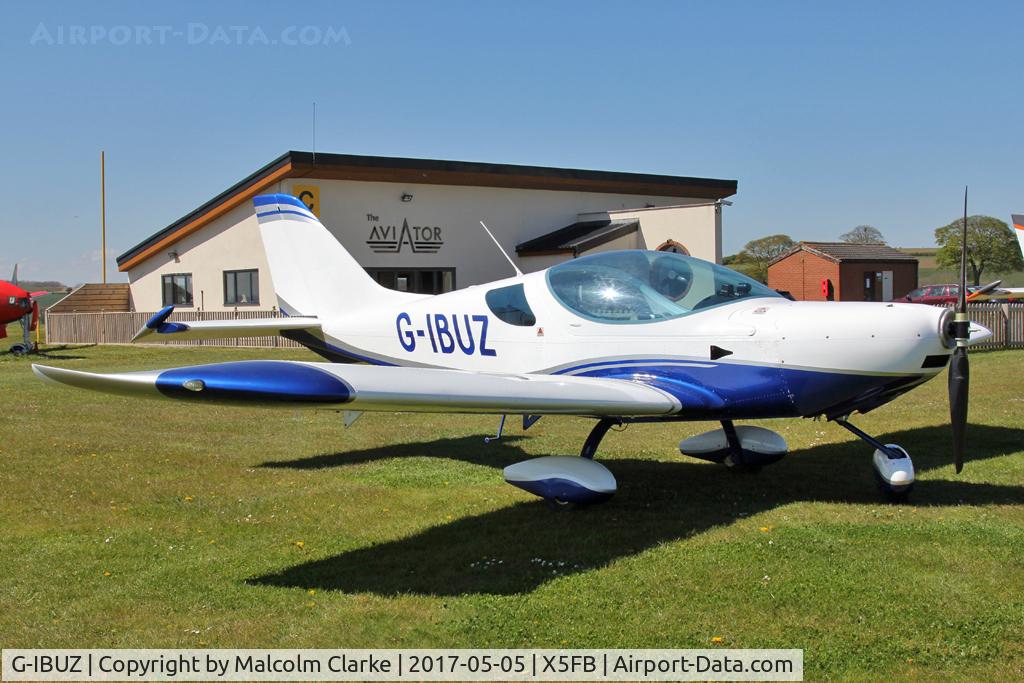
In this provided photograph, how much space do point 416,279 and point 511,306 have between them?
846 inches

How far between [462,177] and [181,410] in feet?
58.6

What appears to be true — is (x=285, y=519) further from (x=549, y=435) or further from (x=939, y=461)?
(x=939, y=461)

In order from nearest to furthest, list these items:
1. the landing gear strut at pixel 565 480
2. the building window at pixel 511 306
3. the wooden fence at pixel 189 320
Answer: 1. the landing gear strut at pixel 565 480
2. the building window at pixel 511 306
3. the wooden fence at pixel 189 320

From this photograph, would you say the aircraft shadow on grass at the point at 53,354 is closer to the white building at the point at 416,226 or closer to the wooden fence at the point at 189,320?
the wooden fence at the point at 189,320

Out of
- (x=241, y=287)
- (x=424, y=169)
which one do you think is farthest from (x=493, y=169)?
(x=241, y=287)

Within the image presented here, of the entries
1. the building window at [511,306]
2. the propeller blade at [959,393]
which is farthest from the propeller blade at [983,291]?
the building window at [511,306]

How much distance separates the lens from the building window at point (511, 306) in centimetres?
831

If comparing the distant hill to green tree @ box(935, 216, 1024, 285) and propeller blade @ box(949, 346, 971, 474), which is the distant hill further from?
propeller blade @ box(949, 346, 971, 474)

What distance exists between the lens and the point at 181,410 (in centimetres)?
1338

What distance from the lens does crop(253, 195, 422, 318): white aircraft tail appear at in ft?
33.6

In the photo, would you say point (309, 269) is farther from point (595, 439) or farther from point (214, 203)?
point (214, 203)

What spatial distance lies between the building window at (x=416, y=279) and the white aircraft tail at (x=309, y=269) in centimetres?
1777

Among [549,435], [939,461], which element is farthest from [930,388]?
[549,435]

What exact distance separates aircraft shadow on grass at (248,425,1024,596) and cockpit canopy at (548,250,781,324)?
61.5 inches
